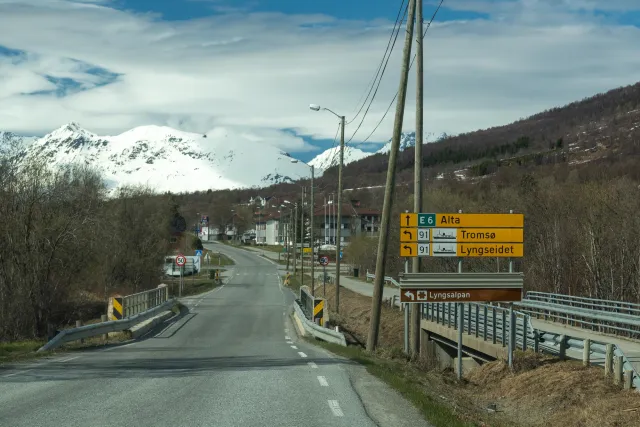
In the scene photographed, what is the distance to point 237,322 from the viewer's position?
3575 cm

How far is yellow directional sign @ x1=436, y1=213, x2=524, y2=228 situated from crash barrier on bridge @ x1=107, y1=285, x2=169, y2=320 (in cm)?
1361

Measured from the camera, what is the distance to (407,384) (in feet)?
42.8

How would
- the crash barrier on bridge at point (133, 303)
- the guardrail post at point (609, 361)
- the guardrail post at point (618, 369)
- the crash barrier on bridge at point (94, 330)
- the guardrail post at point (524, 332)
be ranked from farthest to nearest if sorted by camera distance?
the crash barrier on bridge at point (133, 303) → the crash barrier on bridge at point (94, 330) → the guardrail post at point (524, 332) → the guardrail post at point (609, 361) → the guardrail post at point (618, 369)

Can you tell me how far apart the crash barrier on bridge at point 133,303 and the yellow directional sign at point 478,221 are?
13611mm

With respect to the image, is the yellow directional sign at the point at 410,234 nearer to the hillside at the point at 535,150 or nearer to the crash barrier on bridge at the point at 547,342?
the crash barrier on bridge at the point at 547,342

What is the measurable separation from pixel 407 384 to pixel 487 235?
22.7 ft

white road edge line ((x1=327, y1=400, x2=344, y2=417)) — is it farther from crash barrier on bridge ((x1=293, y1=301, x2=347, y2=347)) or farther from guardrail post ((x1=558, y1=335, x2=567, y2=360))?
crash barrier on bridge ((x1=293, y1=301, x2=347, y2=347))

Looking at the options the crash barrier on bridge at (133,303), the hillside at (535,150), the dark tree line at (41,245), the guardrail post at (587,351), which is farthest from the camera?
the hillside at (535,150)

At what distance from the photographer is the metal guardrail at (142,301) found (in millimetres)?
28288

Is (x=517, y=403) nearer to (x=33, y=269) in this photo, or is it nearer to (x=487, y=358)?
(x=487, y=358)

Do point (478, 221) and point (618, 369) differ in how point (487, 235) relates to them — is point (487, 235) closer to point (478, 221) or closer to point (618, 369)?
point (478, 221)

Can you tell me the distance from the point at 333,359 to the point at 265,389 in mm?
5941

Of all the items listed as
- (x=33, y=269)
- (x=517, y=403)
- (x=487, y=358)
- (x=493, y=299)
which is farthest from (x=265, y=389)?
(x=33, y=269)

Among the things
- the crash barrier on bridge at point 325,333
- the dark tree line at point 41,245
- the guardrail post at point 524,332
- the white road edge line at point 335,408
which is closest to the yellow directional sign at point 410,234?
the guardrail post at point 524,332
